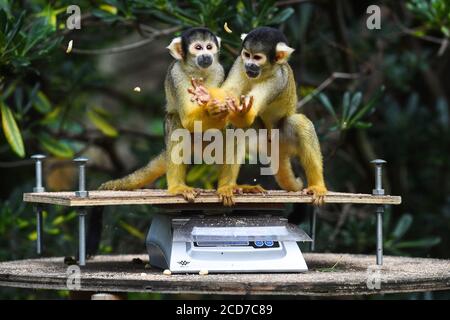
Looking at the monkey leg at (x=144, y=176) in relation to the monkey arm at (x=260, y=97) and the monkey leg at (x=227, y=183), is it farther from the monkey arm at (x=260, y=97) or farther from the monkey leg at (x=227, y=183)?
the monkey arm at (x=260, y=97)

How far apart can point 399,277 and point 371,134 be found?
498 cm

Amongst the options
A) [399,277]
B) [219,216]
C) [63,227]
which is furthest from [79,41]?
[399,277]

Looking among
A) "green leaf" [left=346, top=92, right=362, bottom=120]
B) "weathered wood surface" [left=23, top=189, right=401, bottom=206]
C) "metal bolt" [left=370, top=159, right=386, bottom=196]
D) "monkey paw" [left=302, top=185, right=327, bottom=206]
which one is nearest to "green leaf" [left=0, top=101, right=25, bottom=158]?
"weathered wood surface" [left=23, top=189, right=401, bottom=206]

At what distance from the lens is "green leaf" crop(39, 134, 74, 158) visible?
7336 millimetres

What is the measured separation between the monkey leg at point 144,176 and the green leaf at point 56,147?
→ 1.58 meters

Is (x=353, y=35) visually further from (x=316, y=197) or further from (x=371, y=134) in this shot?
(x=316, y=197)

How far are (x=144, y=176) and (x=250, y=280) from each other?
1.51m

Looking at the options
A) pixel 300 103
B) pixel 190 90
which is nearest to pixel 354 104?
pixel 300 103

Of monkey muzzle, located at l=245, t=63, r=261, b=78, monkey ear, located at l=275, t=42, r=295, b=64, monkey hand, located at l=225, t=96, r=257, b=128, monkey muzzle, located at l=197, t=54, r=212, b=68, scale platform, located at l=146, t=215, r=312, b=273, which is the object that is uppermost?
monkey ear, located at l=275, t=42, r=295, b=64

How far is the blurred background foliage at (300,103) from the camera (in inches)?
258

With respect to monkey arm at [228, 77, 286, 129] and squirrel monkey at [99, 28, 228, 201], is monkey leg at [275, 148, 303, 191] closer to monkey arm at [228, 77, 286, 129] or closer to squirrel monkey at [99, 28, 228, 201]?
monkey arm at [228, 77, 286, 129]

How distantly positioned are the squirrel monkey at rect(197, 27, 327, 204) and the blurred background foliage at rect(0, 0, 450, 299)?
1.71ft

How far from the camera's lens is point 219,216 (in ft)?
16.9

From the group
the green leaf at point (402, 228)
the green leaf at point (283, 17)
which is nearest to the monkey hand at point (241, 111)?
the green leaf at point (283, 17)
